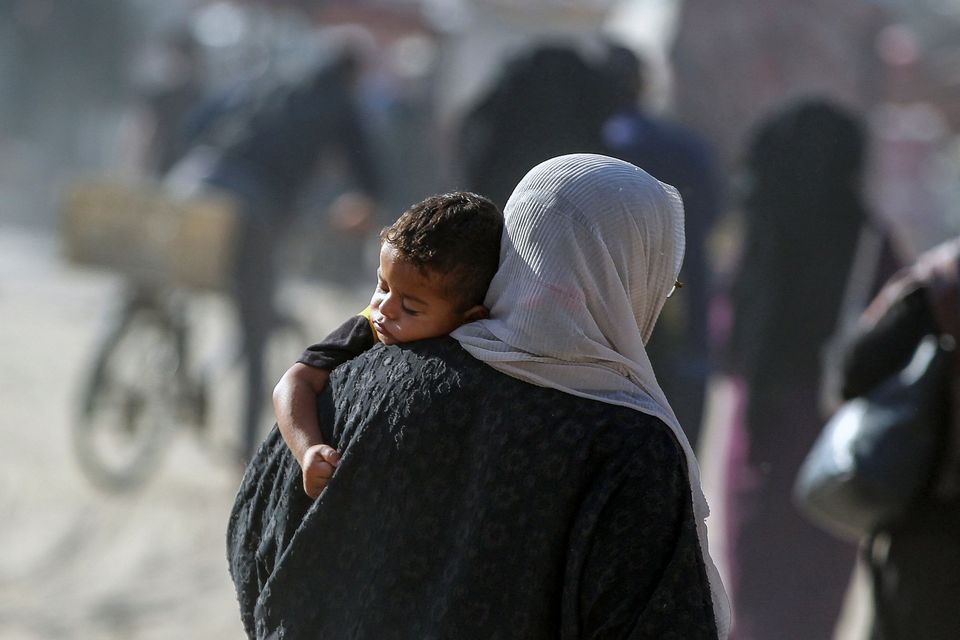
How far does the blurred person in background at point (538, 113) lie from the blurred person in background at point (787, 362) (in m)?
0.51

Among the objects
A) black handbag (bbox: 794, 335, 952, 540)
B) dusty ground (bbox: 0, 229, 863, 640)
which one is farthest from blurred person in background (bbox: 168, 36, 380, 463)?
black handbag (bbox: 794, 335, 952, 540)

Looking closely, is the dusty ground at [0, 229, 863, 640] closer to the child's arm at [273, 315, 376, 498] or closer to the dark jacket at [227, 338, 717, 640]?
the child's arm at [273, 315, 376, 498]

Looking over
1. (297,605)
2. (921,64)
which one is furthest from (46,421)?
(921,64)

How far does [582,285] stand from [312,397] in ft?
1.22

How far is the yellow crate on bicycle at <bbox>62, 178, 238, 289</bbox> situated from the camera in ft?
19.3

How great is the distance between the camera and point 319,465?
1634 millimetres

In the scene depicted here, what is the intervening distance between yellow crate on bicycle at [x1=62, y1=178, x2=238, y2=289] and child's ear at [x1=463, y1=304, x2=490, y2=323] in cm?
436

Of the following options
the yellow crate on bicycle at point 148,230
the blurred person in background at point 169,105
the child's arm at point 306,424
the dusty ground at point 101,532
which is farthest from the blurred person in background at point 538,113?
the blurred person in background at point 169,105

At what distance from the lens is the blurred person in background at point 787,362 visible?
13.5 feet

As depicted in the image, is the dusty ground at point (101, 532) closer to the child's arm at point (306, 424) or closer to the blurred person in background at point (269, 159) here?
the blurred person in background at point (269, 159)

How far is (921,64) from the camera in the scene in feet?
48.1

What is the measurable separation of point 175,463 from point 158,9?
53.6 feet

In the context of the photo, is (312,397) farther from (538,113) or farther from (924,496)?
(538,113)

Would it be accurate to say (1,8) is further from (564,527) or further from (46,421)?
(564,527)
